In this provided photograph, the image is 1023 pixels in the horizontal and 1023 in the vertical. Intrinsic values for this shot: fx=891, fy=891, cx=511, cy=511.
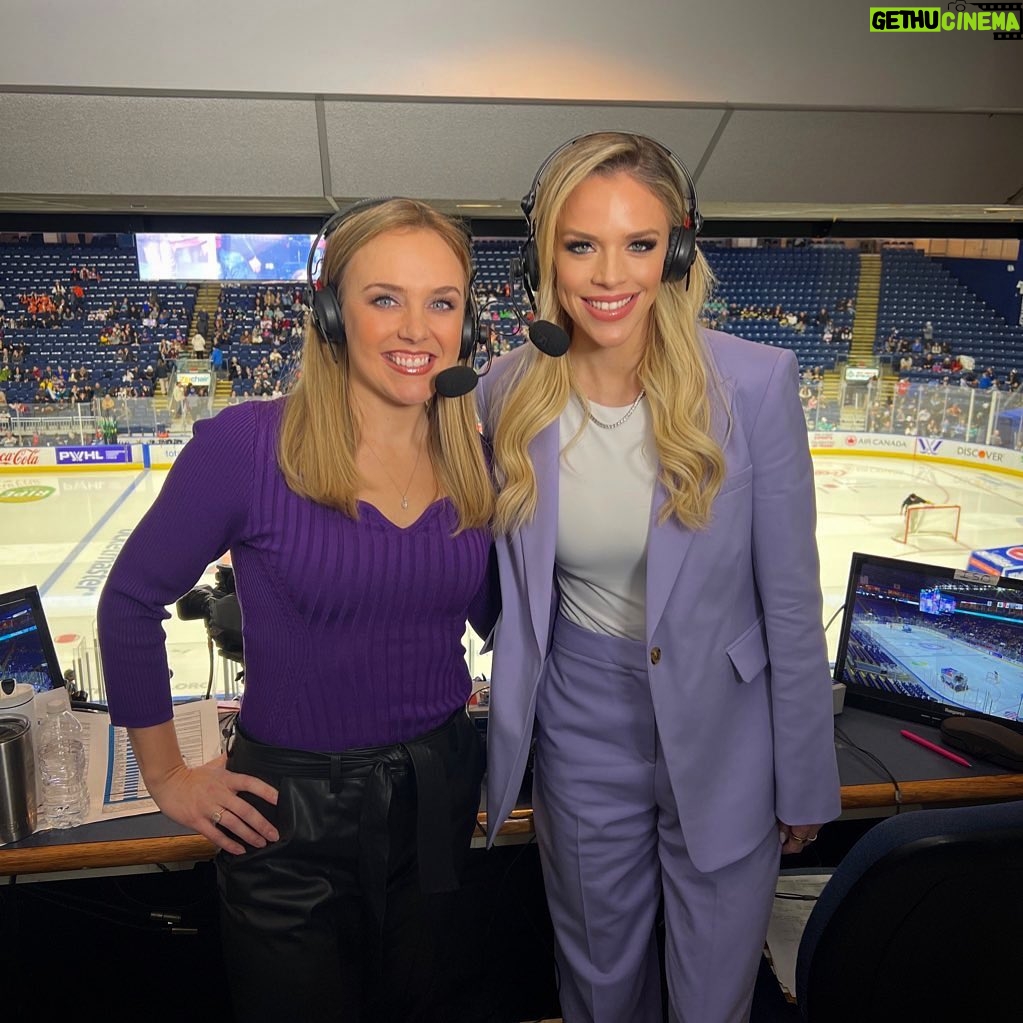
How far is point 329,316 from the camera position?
1100 millimetres

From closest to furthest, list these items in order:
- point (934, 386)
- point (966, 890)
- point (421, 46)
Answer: point (966, 890) → point (421, 46) → point (934, 386)

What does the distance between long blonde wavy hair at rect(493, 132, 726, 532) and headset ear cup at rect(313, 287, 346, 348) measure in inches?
11.7

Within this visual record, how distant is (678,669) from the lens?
1255mm

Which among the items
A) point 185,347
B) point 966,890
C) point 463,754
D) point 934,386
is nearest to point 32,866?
point 463,754

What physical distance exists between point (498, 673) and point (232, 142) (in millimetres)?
1364

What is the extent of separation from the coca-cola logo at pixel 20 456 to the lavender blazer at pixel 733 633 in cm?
486

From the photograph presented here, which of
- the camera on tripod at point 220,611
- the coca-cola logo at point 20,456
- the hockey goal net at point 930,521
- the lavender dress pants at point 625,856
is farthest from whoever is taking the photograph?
the hockey goal net at point 930,521

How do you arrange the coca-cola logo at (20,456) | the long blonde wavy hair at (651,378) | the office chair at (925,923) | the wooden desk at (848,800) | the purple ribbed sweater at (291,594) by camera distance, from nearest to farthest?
the office chair at (925,923)
the purple ribbed sweater at (291,594)
the long blonde wavy hair at (651,378)
the wooden desk at (848,800)
the coca-cola logo at (20,456)

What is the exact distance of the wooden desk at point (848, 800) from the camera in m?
1.51

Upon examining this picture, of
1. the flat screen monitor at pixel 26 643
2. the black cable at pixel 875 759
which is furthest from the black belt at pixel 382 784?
the flat screen monitor at pixel 26 643

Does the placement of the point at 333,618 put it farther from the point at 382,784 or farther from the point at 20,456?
the point at 20,456

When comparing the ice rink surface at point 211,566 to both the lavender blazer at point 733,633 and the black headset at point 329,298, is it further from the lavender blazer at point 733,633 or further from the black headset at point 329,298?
the black headset at point 329,298

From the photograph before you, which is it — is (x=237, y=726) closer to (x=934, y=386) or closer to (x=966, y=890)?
(x=966, y=890)

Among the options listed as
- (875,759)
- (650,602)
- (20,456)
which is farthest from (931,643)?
(20,456)
